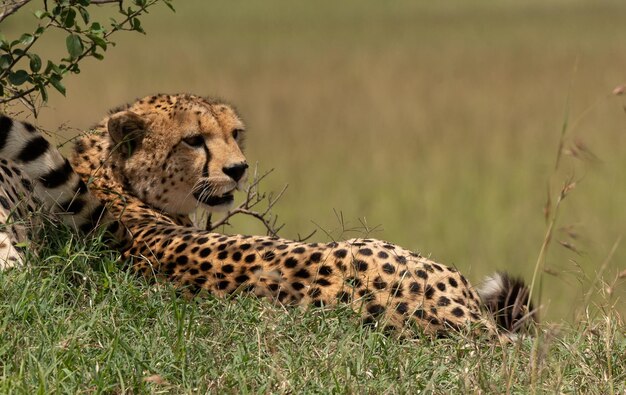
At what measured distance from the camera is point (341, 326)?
305cm

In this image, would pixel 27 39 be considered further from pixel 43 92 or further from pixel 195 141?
pixel 195 141

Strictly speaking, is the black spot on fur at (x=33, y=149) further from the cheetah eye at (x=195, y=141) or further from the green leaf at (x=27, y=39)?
the cheetah eye at (x=195, y=141)

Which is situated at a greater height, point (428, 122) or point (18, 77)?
point (18, 77)

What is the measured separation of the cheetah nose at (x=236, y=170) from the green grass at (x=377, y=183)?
18.9 inches

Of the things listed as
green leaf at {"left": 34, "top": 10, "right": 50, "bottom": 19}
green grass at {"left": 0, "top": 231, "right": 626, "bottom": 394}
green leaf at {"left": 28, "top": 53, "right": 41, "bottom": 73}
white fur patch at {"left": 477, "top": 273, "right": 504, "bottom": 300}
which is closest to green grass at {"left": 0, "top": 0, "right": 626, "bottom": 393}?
green grass at {"left": 0, "top": 231, "right": 626, "bottom": 394}

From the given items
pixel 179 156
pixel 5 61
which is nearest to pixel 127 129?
pixel 179 156

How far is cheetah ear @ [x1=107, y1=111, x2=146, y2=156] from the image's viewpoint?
4.03m

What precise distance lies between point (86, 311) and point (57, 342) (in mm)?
261

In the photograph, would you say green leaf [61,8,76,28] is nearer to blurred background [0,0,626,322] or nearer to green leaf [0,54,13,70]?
green leaf [0,54,13,70]

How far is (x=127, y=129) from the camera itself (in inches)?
160

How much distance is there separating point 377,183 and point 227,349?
5809mm

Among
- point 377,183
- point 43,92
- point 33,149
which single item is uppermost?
point 43,92

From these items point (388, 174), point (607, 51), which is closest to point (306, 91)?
point (388, 174)

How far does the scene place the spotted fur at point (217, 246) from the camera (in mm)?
3207
